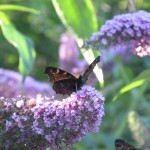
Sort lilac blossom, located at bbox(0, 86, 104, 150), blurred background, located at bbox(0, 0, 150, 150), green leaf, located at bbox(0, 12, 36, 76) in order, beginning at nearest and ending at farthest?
lilac blossom, located at bbox(0, 86, 104, 150), green leaf, located at bbox(0, 12, 36, 76), blurred background, located at bbox(0, 0, 150, 150)

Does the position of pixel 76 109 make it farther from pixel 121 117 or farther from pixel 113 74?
pixel 113 74

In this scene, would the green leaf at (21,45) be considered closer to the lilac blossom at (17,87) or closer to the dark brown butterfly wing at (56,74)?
the lilac blossom at (17,87)

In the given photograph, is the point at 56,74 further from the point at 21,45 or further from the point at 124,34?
the point at 21,45

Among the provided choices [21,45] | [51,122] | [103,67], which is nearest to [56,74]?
[51,122]

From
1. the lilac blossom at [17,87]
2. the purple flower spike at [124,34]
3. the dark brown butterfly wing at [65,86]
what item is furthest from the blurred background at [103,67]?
the dark brown butterfly wing at [65,86]

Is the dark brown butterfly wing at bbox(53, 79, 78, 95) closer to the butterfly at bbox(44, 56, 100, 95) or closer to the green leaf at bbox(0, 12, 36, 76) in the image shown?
the butterfly at bbox(44, 56, 100, 95)

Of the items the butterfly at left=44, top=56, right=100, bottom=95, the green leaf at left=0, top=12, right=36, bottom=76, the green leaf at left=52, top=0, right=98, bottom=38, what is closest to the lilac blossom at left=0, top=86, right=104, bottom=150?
the butterfly at left=44, top=56, right=100, bottom=95
